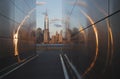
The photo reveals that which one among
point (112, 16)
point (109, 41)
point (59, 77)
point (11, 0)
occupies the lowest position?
point (59, 77)

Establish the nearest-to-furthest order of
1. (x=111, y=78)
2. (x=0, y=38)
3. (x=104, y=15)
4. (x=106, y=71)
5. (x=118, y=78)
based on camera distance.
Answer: (x=118, y=78)
(x=111, y=78)
(x=106, y=71)
(x=104, y=15)
(x=0, y=38)

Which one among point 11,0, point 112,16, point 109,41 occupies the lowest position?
point 109,41

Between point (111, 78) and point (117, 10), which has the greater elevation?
point (117, 10)

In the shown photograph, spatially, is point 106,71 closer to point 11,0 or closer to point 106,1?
point 106,1

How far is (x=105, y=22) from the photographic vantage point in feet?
22.1

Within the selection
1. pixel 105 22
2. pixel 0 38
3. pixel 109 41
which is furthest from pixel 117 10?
pixel 0 38

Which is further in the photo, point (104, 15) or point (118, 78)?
point (104, 15)

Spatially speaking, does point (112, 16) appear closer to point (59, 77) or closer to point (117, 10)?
point (117, 10)

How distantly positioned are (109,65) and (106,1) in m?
1.23

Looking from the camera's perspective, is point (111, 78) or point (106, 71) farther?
point (106, 71)

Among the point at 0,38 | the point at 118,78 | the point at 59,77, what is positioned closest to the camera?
the point at 118,78

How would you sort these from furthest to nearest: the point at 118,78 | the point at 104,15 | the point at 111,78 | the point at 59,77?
the point at 59,77 → the point at 104,15 → the point at 111,78 → the point at 118,78

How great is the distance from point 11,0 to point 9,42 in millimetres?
2819

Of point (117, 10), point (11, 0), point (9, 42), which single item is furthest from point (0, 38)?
point (117, 10)
